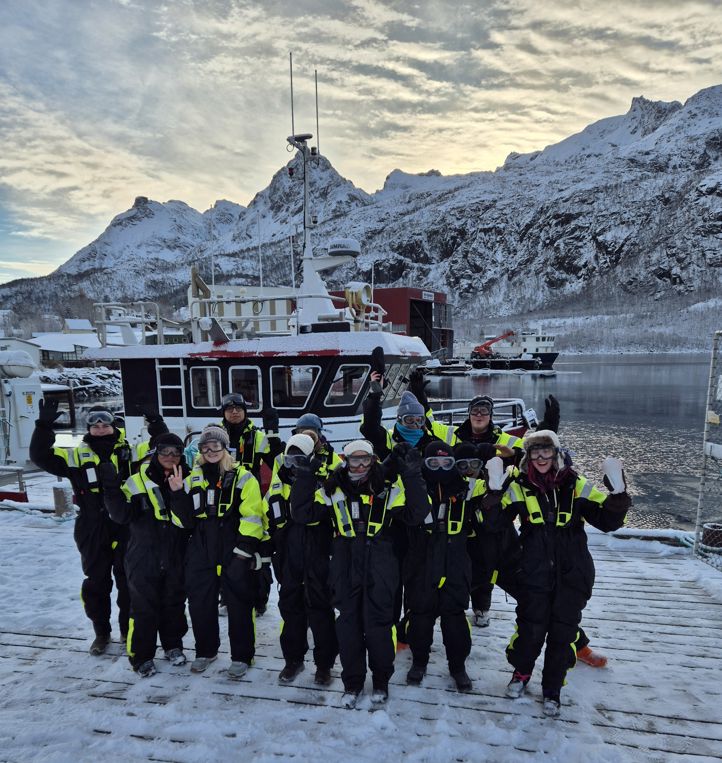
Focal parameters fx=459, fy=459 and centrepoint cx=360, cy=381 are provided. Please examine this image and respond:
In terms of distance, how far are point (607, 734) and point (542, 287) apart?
554ft

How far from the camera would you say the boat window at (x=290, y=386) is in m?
7.52

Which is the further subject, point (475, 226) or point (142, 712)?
point (475, 226)

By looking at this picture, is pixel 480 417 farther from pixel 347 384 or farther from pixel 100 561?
pixel 347 384

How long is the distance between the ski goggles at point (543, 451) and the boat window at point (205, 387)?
19.3 ft

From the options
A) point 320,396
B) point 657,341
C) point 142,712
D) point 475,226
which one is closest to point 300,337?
point 320,396

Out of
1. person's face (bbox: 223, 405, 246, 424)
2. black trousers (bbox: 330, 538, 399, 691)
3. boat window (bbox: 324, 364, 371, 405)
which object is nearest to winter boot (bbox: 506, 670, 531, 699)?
black trousers (bbox: 330, 538, 399, 691)

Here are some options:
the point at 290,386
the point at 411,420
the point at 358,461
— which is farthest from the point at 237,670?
the point at 290,386

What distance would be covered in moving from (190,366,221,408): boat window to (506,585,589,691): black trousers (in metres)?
6.00

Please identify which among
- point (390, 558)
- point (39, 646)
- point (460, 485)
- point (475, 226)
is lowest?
point (39, 646)

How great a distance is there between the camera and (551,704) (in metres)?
3.13

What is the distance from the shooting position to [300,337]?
7438 millimetres

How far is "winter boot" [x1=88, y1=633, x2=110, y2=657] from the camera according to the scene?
387cm

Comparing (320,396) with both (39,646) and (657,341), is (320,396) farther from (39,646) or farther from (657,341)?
(657,341)

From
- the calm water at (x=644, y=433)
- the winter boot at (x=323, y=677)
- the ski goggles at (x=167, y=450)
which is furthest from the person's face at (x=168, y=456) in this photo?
the calm water at (x=644, y=433)
